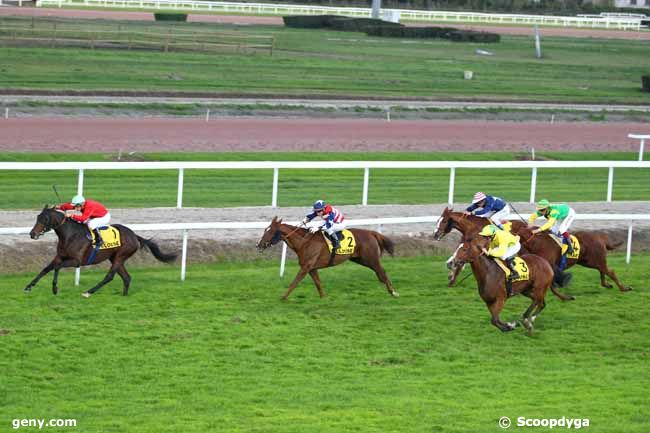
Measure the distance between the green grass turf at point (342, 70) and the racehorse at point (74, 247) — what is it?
17.5 meters

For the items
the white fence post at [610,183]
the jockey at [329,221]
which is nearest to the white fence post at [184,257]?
the jockey at [329,221]

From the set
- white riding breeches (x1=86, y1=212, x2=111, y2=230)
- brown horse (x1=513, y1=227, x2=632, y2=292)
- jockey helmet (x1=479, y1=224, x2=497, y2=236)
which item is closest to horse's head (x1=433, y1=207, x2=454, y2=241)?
brown horse (x1=513, y1=227, x2=632, y2=292)

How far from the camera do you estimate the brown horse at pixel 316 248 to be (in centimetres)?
1177

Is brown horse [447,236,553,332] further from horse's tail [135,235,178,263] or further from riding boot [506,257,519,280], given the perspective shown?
horse's tail [135,235,178,263]

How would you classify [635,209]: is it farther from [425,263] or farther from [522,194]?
[425,263]

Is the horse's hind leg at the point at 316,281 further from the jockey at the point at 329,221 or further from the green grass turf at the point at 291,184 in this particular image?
the green grass turf at the point at 291,184

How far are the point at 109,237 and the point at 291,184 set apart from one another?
690 centimetres

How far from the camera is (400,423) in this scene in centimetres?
800

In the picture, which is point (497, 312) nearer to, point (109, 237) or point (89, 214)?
point (109, 237)

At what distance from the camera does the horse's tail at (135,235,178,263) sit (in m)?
12.1

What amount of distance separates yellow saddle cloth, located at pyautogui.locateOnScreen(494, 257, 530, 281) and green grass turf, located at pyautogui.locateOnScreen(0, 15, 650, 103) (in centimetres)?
1933

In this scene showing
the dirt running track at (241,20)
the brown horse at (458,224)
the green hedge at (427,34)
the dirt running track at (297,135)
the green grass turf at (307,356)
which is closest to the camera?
the green grass turf at (307,356)

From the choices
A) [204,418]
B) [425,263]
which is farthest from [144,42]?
[204,418]

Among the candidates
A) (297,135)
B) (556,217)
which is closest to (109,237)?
(556,217)
